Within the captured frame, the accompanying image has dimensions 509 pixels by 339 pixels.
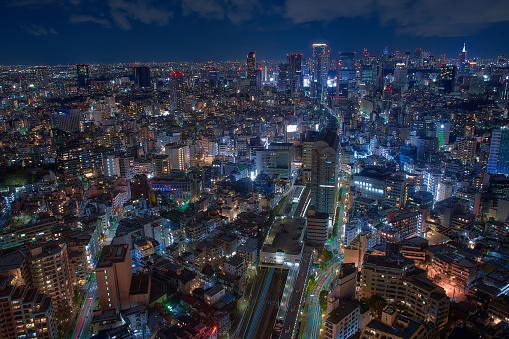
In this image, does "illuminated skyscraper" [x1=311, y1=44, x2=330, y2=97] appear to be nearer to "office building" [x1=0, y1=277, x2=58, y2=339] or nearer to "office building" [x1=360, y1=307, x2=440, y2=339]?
"office building" [x1=360, y1=307, x2=440, y2=339]

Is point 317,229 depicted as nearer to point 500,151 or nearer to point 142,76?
point 500,151

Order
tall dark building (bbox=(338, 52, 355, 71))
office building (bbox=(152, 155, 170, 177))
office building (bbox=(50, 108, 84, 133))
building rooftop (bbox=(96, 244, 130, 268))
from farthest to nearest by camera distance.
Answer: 1. tall dark building (bbox=(338, 52, 355, 71))
2. office building (bbox=(50, 108, 84, 133))
3. office building (bbox=(152, 155, 170, 177))
4. building rooftop (bbox=(96, 244, 130, 268))

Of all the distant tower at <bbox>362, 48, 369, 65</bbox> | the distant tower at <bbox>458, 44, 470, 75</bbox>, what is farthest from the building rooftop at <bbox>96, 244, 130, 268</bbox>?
the distant tower at <bbox>362, 48, 369, 65</bbox>

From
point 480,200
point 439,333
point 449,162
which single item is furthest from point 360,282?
point 449,162

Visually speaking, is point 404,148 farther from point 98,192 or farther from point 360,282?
point 98,192

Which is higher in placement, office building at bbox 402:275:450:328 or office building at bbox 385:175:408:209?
office building at bbox 385:175:408:209

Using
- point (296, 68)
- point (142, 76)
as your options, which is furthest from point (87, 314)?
point (296, 68)
